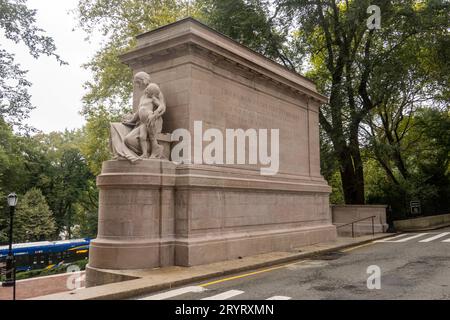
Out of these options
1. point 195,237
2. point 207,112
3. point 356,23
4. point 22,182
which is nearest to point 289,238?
point 195,237

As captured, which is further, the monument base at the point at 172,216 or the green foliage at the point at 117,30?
the green foliage at the point at 117,30

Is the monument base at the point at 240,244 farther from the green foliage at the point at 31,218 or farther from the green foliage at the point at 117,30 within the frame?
the green foliage at the point at 31,218

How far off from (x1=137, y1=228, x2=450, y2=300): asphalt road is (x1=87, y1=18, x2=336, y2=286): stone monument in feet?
6.74

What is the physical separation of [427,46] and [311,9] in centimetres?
782

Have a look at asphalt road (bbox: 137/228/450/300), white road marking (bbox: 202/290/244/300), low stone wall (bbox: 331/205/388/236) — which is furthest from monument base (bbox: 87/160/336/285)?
low stone wall (bbox: 331/205/388/236)

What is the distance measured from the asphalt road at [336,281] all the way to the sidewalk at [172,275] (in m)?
0.30

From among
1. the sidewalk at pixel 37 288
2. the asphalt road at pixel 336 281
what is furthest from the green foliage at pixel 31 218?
the asphalt road at pixel 336 281

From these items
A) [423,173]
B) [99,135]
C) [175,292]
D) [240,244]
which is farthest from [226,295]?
[423,173]

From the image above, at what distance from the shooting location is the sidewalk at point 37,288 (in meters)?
14.0

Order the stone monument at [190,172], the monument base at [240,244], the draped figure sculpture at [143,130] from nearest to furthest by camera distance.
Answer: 1. the stone monument at [190,172]
2. the monument base at [240,244]
3. the draped figure sculpture at [143,130]

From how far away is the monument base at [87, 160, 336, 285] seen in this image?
11.0 meters

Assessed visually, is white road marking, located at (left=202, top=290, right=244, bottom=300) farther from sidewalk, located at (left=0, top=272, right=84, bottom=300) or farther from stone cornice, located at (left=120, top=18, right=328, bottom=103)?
stone cornice, located at (left=120, top=18, right=328, bottom=103)

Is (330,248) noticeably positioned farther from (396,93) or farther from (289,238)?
(396,93)

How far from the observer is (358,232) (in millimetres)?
24359
